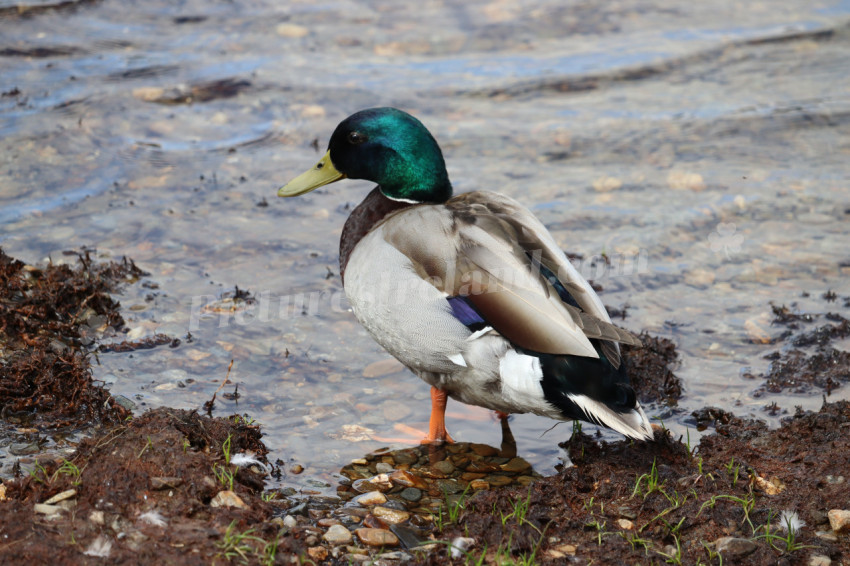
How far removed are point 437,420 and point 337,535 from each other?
1057 mm

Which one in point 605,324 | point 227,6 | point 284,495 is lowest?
point 284,495

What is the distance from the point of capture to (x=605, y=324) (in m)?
3.46

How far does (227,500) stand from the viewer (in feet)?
9.78

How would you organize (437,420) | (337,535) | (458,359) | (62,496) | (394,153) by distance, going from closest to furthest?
(62,496) → (337,535) → (458,359) → (437,420) → (394,153)

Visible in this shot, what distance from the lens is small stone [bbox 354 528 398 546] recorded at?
10.3 ft

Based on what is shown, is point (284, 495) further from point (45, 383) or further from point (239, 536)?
point (45, 383)

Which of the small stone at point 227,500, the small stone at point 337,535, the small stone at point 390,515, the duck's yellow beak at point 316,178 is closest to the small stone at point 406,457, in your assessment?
the small stone at point 390,515

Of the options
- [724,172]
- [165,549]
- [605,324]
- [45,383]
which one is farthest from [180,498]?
[724,172]

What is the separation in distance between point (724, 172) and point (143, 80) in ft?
16.9

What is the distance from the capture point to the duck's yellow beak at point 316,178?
14.9 feet

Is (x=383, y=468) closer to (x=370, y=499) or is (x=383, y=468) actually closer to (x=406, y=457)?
(x=406, y=457)

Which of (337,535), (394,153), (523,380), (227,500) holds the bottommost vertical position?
(337,535)

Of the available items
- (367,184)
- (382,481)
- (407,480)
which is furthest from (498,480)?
(367,184)

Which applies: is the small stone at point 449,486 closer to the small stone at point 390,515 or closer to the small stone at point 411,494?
the small stone at point 411,494
